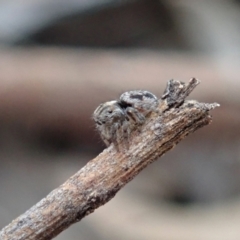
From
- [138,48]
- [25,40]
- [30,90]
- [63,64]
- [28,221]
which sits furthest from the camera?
[138,48]

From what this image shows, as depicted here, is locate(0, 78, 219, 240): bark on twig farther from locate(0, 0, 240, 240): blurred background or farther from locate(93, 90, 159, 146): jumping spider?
locate(0, 0, 240, 240): blurred background

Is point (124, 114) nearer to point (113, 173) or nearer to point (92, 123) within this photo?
point (113, 173)

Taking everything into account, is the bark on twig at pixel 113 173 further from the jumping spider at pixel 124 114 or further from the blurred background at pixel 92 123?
the blurred background at pixel 92 123

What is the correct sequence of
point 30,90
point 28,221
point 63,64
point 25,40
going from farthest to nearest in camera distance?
point 25,40, point 63,64, point 30,90, point 28,221

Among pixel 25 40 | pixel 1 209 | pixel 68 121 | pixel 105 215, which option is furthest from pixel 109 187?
pixel 25 40

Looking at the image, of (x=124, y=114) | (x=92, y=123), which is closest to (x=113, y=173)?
(x=124, y=114)

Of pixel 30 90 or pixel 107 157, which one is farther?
pixel 30 90

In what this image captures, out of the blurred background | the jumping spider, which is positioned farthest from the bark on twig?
the blurred background

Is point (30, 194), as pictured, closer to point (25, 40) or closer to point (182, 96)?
point (25, 40)
